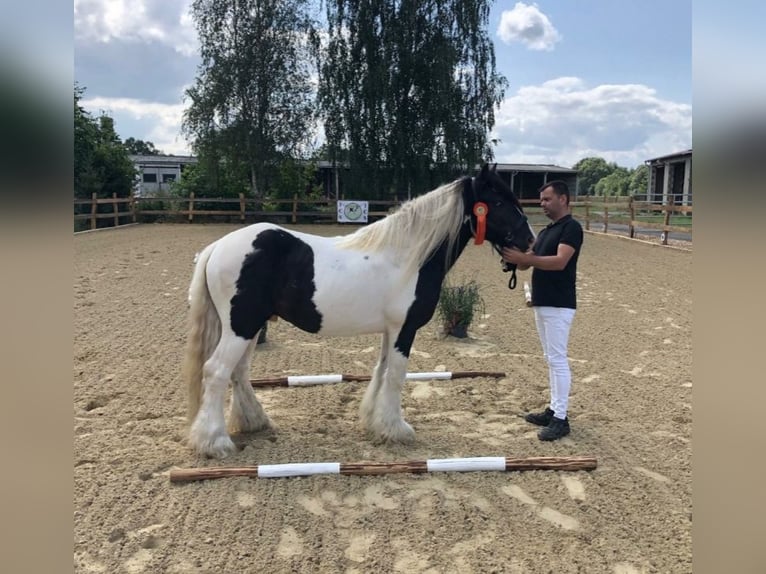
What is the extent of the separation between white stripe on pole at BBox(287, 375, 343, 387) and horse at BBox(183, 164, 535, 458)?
2.86 ft

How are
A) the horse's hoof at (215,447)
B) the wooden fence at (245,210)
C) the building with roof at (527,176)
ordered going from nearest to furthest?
1. the horse's hoof at (215,447)
2. the wooden fence at (245,210)
3. the building with roof at (527,176)

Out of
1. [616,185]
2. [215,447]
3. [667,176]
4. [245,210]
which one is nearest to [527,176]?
[667,176]

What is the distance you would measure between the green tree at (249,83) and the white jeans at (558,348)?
21.8 meters

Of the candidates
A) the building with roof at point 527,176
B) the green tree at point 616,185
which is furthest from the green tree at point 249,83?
the green tree at point 616,185

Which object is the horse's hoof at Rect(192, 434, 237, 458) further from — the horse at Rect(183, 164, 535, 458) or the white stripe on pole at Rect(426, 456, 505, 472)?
the white stripe on pole at Rect(426, 456, 505, 472)

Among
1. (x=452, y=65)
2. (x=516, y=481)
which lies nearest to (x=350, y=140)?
(x=452, y=65)

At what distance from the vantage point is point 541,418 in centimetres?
407

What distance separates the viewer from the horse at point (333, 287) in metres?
3.44

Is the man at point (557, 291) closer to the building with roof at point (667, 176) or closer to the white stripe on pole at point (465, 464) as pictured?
the white stripe on pole at point (465, 464)

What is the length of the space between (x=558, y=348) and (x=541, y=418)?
2.01ft

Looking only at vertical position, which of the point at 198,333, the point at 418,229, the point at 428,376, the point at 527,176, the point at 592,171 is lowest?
the point at 428,376

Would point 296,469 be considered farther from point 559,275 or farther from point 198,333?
point 559,275
